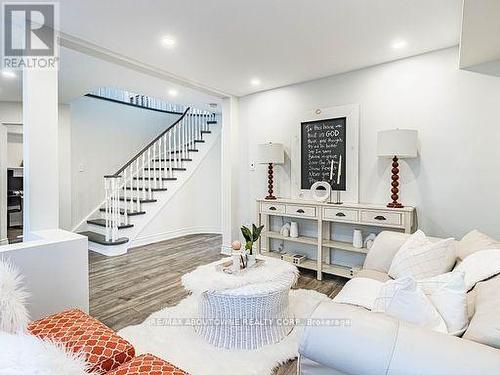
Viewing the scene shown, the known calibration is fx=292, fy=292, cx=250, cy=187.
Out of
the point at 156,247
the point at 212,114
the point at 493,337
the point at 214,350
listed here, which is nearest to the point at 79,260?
the point at 214,350

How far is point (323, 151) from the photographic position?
3.90 m

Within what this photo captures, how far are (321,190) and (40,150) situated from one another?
10.2 feet

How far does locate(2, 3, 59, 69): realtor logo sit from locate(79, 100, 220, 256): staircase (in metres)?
2.48

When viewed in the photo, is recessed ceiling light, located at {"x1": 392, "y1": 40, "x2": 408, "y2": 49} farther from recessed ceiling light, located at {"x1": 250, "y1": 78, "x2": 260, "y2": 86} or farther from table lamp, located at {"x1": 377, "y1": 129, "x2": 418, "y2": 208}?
recessed ceiling light, located at {"x1": 250, "y1": 78, "x2": 260, "y2": 86}

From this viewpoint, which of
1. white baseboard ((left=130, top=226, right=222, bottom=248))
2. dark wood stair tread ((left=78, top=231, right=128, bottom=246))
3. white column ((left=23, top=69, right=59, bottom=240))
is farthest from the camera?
white baseboard ((left=130, top=226, right=222, bottom=248))

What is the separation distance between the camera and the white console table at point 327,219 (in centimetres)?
311

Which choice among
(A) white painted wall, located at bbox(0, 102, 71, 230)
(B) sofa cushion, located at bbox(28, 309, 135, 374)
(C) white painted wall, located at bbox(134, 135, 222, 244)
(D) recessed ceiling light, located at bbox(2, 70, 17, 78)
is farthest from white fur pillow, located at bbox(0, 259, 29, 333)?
(C) white painted wall, located at bbox(134, 135, 222, 244)

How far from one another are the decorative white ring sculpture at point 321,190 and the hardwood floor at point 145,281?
39.3 inches

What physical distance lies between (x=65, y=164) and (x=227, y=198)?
120 inches

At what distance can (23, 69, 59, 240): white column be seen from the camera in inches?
94.7

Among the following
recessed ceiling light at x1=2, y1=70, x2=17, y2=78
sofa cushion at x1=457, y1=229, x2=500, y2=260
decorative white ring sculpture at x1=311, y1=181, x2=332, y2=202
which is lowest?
sofa cushion at x1=457, y1=229, x2=500, y2=260

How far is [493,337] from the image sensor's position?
1.06 meters

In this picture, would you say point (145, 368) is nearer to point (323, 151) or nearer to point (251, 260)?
point (251, 260)

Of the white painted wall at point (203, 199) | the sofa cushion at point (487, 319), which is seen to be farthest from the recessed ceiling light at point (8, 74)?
the sofa cushion at point (487, 319)
